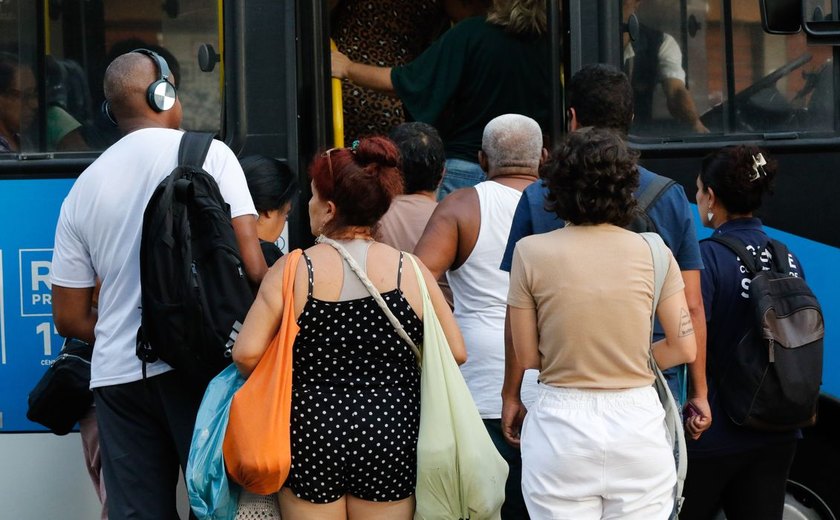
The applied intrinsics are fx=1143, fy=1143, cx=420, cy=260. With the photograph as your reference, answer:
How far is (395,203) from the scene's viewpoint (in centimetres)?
400

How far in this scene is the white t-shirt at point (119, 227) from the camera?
131 inches

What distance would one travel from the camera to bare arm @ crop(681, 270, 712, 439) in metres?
3.34

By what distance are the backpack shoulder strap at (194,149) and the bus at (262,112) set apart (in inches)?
30.7

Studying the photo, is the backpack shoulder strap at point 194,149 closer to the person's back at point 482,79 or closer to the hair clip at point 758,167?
the person's back at point 482,79

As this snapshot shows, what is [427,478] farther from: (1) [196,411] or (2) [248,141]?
(2) [248,141]

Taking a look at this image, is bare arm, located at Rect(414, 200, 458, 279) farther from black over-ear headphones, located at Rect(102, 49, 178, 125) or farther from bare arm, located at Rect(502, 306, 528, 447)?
black over-ear headphones, located at Rect(102, 49, 178, 125)

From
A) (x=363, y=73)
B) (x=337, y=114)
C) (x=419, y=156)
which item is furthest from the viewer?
(x=363, y=73)

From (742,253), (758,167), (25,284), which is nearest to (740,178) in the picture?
(758,167)

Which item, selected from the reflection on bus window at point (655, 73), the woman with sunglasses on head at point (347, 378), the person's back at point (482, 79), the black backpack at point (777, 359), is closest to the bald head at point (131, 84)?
the woman with sunglasses on head at point (347, 378)

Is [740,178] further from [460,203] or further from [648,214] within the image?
[460,203]

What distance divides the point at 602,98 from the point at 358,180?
0.87 metres

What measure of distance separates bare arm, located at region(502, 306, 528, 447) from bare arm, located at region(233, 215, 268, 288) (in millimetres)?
753

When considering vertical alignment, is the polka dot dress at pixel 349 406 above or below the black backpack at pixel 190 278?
below

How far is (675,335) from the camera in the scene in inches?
122
